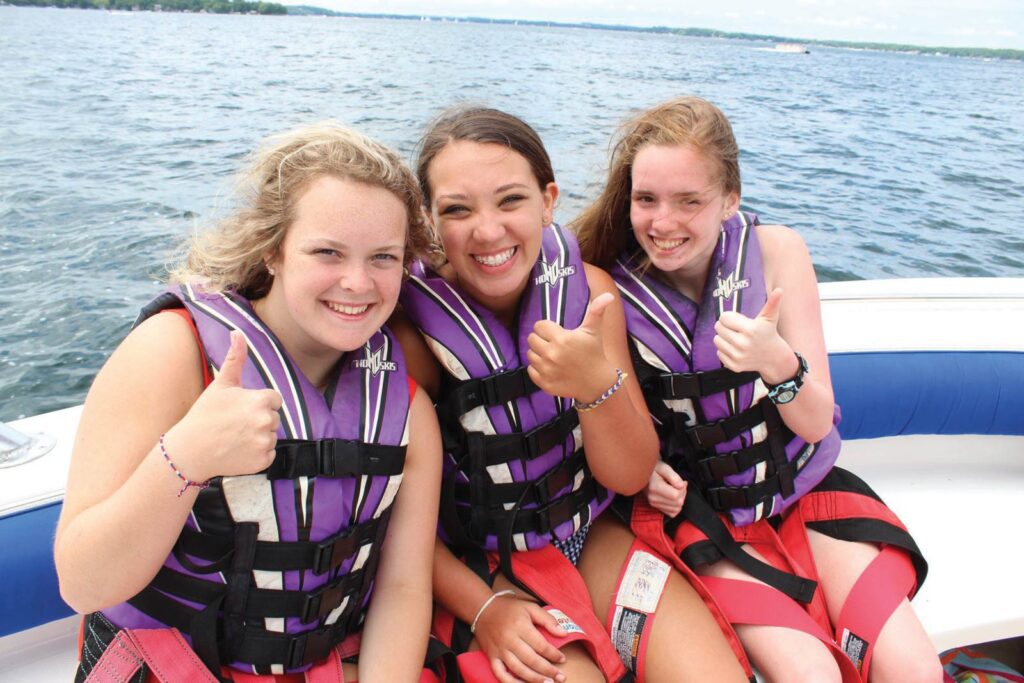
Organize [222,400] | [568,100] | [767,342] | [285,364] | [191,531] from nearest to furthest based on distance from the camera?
[222,400] < [191,531] < [285,364] < [767,342] < [568,100]

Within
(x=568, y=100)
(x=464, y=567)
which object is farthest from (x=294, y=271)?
(x=568, y=100)

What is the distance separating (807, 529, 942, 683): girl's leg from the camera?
1.60m

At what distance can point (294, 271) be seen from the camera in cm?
141

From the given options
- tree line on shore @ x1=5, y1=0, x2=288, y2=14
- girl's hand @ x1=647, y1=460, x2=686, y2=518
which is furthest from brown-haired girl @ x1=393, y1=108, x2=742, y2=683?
tree line on shore @ x1=5, y1=0, x2=288, y2=14

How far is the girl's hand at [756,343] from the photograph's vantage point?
1558mm

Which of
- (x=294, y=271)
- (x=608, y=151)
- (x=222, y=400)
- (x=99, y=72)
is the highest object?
(x=608, y=151)

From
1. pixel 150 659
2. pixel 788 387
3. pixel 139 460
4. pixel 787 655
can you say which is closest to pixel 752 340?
pixel 788 387

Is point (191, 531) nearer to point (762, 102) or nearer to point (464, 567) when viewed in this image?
point (464, 567)

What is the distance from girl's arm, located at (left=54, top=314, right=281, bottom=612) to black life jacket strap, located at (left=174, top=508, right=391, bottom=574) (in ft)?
0.39

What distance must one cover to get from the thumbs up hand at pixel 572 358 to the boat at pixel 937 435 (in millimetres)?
1062

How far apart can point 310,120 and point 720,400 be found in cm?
940

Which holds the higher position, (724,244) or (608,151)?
(608,151)

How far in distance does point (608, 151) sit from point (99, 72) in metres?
14.0

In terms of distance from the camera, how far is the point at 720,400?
1.84 metres
